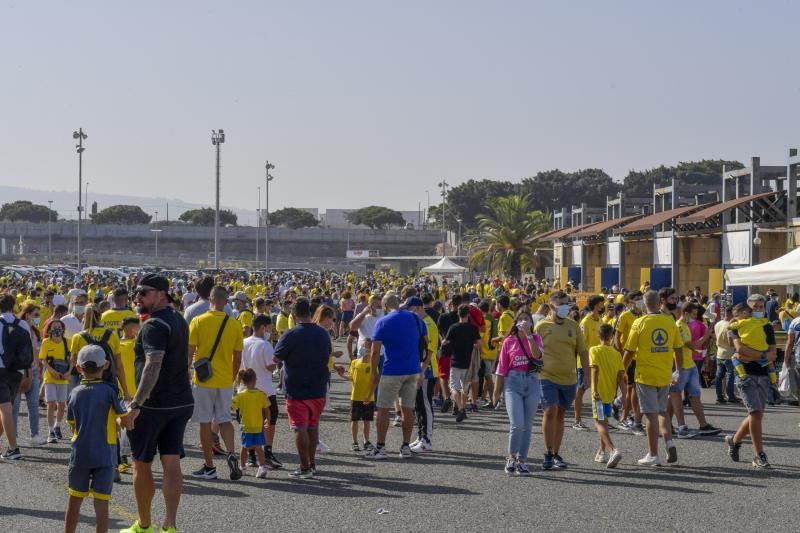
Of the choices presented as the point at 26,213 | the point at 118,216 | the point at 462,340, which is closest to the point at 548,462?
the point at 462,340

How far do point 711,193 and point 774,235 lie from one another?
530 inches

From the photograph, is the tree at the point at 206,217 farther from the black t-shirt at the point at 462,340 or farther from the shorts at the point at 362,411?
the shorts at the point at 362,411

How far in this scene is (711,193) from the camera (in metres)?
42.6

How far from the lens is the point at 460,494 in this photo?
344 inches

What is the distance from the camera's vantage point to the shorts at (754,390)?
10094 mm

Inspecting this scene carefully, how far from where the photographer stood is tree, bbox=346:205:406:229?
6713 inches

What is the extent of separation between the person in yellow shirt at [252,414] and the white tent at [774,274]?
911 cm

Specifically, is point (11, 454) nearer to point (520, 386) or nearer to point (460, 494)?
point (460, 494)

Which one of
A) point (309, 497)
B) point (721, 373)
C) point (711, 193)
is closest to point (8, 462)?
point (309, 497)

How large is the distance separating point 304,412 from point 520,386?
192 cm

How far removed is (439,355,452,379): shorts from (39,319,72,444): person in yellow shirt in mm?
4574

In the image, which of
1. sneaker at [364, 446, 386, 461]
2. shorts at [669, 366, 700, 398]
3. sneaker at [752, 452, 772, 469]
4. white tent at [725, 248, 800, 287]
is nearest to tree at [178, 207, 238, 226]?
white tent at [725, 248, 800, 287]

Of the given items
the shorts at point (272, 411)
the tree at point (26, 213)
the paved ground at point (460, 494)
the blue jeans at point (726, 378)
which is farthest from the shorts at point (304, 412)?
the tree at point (26, 213)

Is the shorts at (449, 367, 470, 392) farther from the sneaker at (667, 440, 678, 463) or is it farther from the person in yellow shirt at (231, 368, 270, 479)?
the person in yellow shirt at (231, 368, 270, 479)
